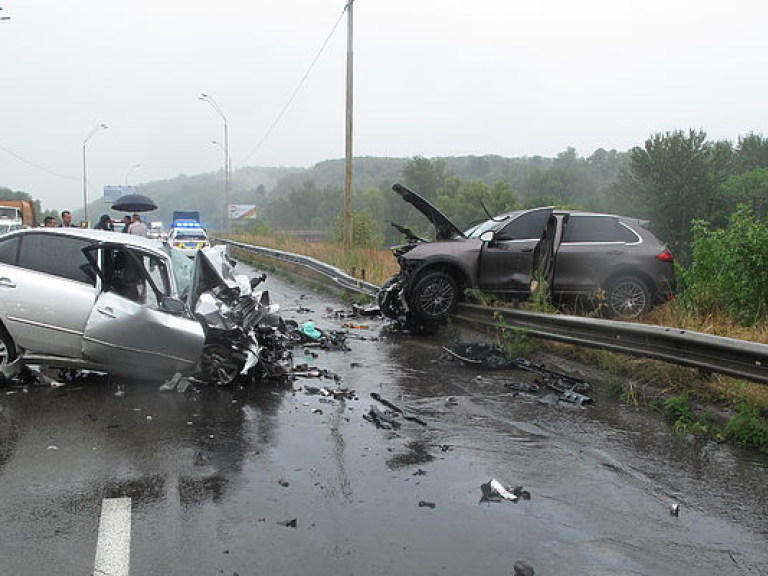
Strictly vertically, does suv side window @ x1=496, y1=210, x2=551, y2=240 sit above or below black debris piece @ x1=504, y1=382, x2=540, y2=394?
above

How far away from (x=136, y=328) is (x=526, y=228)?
6.57 m

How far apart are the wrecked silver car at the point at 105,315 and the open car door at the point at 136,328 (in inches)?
0.4

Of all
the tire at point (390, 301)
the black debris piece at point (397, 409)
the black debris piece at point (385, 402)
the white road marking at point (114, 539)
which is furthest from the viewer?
the tire at point (390, 301)

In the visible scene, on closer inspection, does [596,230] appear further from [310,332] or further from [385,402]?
[385,402]

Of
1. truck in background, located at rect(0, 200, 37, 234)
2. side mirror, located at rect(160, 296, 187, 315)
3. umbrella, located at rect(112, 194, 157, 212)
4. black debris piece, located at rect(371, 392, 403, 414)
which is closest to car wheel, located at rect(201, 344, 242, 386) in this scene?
side mirror, located at rect(160, 296, 187, 315)

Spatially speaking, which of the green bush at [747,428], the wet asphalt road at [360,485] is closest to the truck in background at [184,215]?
the wet asphalt road at [360,485]

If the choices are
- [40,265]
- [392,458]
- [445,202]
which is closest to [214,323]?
[40,265]

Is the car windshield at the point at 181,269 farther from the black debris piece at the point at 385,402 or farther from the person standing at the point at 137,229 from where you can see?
the person standing at the point at 137,229

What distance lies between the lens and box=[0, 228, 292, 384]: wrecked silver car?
686 cm

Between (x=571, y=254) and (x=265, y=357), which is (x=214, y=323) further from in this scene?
(x=571, y=254)

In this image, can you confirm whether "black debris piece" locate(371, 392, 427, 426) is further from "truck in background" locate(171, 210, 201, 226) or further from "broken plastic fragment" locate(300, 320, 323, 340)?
"truck in background" locate(171, 210, 201, 226)

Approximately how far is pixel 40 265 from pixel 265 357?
2.70 meters

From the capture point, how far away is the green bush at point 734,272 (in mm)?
8312

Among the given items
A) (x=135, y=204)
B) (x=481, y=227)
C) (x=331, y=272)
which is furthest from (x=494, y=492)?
(x=135, y=204)
